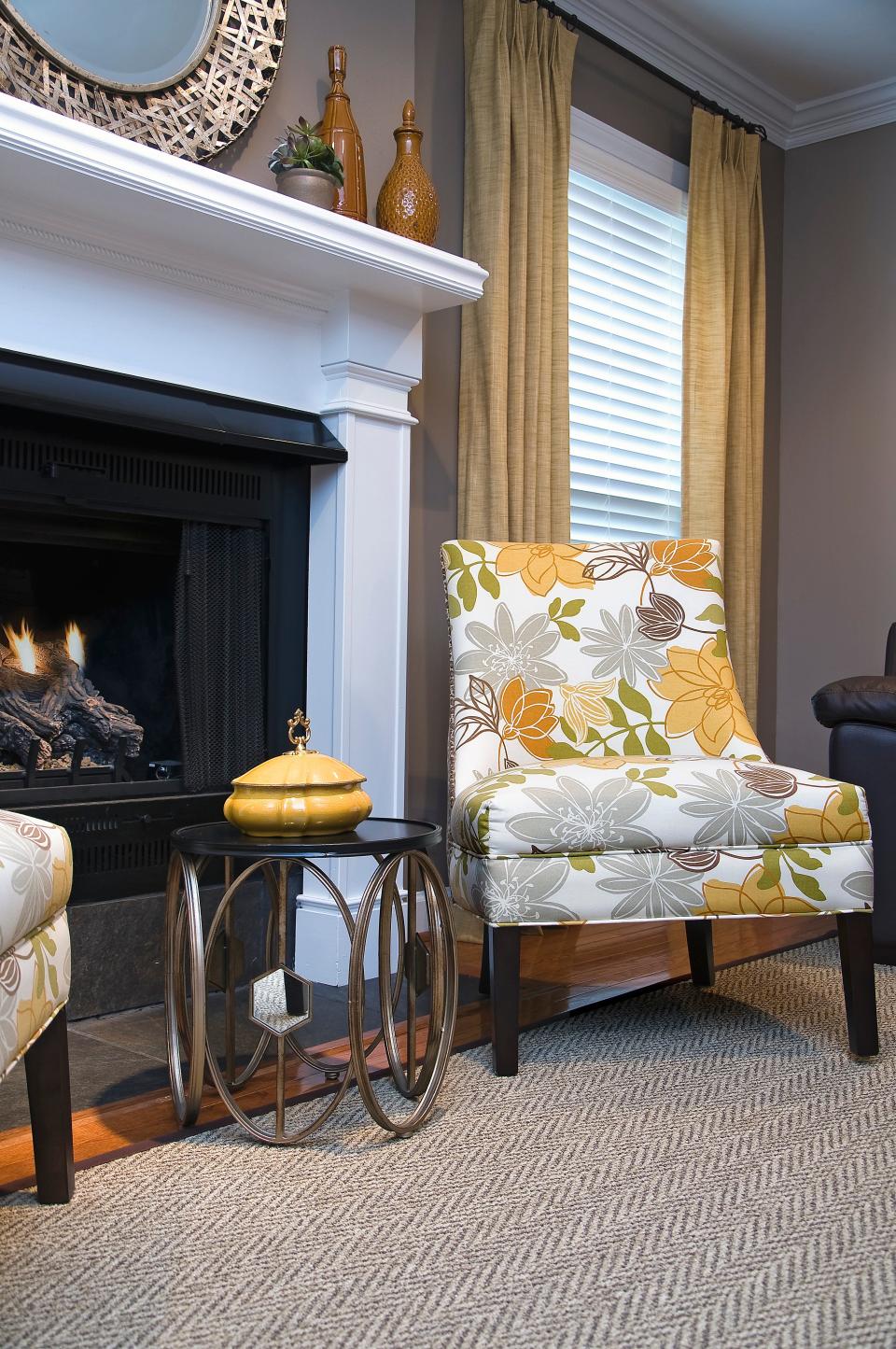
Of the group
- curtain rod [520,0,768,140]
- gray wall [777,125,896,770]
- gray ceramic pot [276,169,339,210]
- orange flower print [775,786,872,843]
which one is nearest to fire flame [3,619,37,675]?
gray ceramic pot [276,169,339,210]

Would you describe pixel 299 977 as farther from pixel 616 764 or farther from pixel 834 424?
pixel 834 424

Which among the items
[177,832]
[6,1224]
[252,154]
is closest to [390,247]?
[252,154]

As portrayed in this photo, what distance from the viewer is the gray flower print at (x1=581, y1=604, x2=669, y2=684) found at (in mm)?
2402

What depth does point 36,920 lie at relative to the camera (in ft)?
4.12

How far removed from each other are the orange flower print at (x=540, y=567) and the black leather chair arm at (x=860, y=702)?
1.92 feet

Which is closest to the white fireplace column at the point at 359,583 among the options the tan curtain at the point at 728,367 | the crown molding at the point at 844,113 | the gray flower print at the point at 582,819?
the gray flower print at the point at 582,819

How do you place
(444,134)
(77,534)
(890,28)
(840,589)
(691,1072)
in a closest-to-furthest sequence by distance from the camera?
(691,1072)
(77,534)
(444,134)
(890,28)
(840,589)

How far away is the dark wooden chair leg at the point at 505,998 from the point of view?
1885 mm

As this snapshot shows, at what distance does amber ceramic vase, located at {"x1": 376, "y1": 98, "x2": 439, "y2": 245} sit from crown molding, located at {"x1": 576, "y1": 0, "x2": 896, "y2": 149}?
1.17 m

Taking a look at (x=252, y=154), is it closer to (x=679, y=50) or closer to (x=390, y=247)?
(x=390, y=247)

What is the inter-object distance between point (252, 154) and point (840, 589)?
8.62 ft

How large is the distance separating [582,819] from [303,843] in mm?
488

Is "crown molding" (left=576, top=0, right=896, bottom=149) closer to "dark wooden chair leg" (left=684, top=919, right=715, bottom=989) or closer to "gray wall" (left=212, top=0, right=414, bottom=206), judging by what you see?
"gray wall" (left=212, top=0, right=414, bottom=206)

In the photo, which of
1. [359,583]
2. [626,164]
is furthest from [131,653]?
[626,164]
